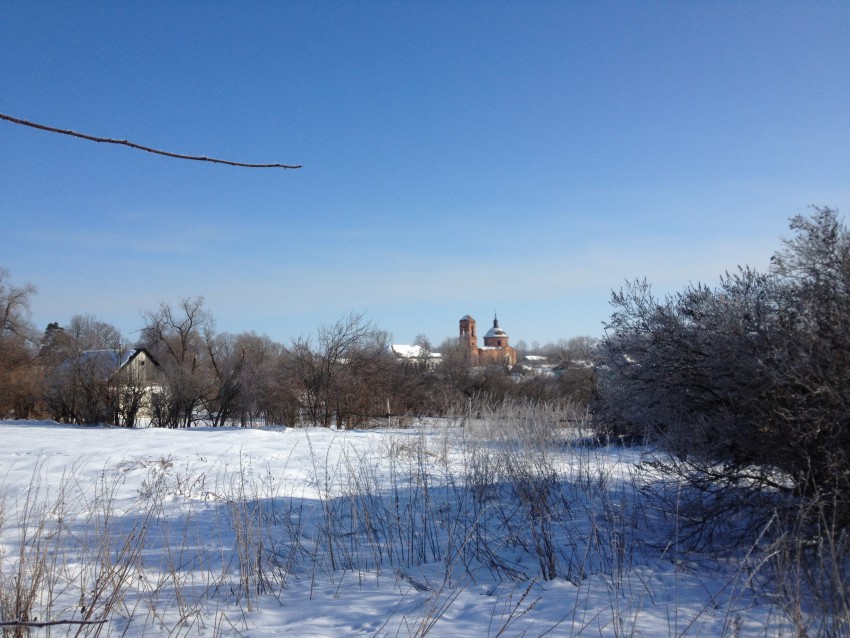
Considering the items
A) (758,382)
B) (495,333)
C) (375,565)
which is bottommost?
(375,565)

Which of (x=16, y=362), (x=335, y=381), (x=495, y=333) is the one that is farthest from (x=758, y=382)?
(x=495, y=333)

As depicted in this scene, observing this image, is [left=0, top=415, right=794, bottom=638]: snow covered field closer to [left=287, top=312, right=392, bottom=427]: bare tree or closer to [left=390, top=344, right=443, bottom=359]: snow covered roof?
[left=287, top=312, right=392, bottom=427]: bare tree

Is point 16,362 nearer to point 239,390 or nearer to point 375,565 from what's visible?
point 239,390

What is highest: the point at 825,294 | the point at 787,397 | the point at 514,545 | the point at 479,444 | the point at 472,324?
the point at 472,324

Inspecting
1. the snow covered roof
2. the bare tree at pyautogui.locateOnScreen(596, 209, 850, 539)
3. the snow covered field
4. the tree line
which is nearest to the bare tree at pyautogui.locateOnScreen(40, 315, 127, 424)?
the tree line

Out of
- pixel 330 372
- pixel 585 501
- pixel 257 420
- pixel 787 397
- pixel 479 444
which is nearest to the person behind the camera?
pixel 787 397

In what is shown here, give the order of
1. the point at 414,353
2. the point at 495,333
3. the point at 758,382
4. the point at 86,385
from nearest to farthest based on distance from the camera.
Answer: the point at 758,382 → the point at 86,385 → the point at 414,353 → the point at 495,333

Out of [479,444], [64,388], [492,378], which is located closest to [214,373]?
[64,388]

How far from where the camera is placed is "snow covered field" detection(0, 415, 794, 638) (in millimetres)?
3871

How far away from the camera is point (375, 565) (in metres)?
5.45

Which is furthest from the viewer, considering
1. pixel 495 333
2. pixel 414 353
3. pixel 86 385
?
pixel 495 333

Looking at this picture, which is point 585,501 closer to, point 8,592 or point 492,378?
point 8,592

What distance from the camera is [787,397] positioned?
14.8ft

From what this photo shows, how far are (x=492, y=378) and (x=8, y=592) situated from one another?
126 feet
